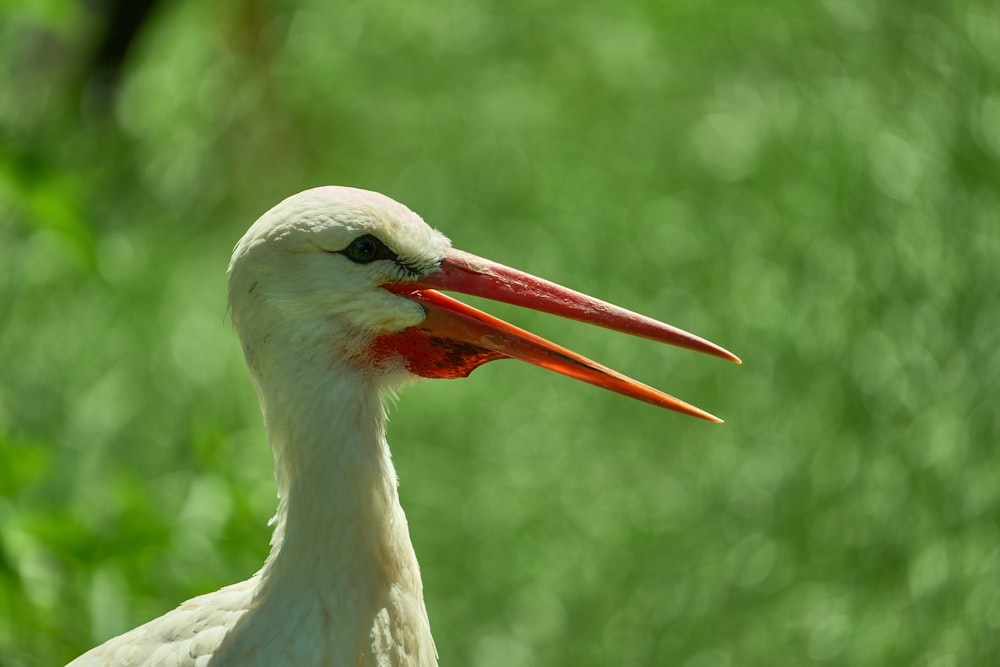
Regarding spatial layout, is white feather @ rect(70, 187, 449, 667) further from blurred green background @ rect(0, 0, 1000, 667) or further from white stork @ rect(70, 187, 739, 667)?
blurred green background @ rect(0, 0, 1000, 667)

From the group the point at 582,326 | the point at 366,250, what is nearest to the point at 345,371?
the point at 366,250

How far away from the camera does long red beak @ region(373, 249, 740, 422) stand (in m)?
2.26

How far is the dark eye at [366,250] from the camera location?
2197 millimetres

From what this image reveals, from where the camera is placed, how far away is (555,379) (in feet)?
18.9

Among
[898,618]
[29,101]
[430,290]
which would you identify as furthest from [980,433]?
[29,101]

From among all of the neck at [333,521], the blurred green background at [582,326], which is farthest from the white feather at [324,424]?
the blurred green background at [582,326]

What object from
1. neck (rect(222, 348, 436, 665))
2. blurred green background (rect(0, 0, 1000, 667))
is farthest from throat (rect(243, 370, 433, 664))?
blurred green background (rect(0, 0, 1000, 667))

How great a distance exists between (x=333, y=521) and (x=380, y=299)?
1.23ft

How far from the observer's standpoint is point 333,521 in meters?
2.21

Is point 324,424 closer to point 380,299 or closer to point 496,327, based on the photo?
point 380,299

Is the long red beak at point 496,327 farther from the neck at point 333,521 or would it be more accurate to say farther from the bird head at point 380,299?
the neck at point 333,521

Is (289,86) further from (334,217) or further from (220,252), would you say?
(334,217)

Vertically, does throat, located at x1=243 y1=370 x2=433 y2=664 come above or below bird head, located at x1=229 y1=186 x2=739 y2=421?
below

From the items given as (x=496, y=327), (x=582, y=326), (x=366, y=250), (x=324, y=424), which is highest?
(x=582, y=326)
